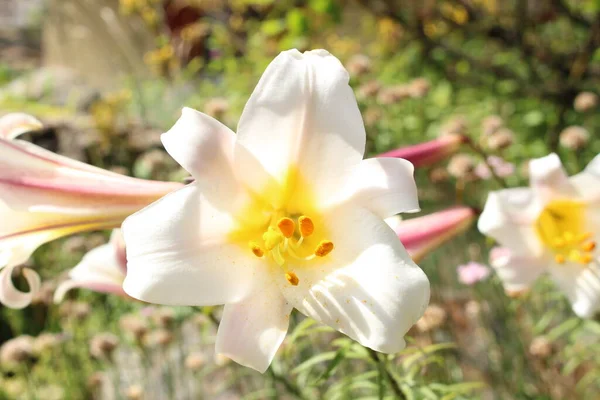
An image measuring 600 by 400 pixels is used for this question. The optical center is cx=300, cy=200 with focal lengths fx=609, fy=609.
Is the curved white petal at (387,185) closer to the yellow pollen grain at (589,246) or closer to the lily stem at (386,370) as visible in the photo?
the lily stem at (386,370)

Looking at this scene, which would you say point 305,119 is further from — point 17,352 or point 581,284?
point 17,352

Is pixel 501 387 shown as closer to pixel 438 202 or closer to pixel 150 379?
pixel 438 202

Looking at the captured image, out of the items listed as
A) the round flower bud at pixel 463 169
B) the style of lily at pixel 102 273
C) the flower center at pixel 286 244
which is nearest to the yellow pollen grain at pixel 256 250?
the flower center at pixel 286 244

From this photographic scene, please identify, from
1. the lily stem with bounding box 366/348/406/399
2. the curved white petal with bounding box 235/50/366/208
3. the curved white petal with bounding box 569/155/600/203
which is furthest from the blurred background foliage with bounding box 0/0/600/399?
the curved white petal with bounding box 235/50/366/208

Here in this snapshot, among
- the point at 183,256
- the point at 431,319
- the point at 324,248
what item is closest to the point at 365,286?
the point at 324,248

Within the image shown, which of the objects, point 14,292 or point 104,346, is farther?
point 104,346

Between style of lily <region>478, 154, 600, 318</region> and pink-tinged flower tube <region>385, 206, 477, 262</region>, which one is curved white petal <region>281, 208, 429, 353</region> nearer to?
pink-tinged flower tube <region>385, 206, 477, 262</region>

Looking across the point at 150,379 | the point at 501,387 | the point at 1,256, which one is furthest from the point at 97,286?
the point at 150,379
